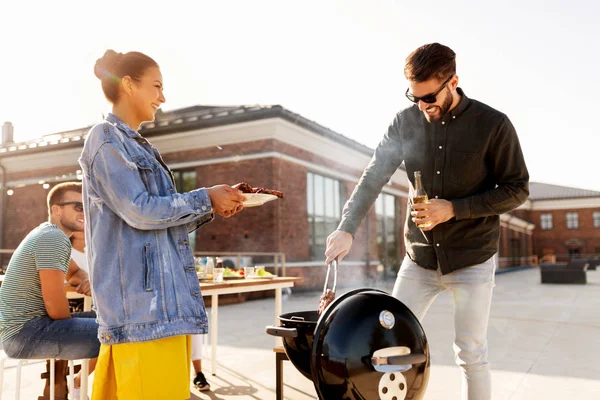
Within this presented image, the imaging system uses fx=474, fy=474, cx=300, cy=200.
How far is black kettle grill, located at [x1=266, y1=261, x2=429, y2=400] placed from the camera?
1.77 meters

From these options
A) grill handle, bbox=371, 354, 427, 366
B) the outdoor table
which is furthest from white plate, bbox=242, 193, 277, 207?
the outdoor table

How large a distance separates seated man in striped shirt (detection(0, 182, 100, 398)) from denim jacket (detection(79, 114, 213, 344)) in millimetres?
1059

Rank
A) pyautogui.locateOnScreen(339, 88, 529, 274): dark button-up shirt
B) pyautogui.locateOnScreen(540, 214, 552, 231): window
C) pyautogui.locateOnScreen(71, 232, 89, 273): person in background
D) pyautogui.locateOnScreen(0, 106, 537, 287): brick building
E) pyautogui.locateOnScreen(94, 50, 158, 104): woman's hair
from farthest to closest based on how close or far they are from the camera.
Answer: pyautogui.locateOnScreen(540, 214, 552, 231): window < pyautogui.locateOnScreen(0, 106, 537, 287): brick building < pyautogui.locateOnScreen(71, 232, 89, 273): person in background < pyautogui.locateOnScreen(339, 88, 529, 274): dark button-up shirt < pyautogui.locateOnScreen(94, 50, 158, 104): woman's hair

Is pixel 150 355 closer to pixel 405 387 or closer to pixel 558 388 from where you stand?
pixel 405 387

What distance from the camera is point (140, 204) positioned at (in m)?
1.66

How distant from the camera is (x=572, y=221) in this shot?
162 ft

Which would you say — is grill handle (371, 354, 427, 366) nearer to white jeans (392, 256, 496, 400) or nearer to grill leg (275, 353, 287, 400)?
white jeans (392, 256, 496, 400)

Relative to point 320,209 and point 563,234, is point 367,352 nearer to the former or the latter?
point 320,209

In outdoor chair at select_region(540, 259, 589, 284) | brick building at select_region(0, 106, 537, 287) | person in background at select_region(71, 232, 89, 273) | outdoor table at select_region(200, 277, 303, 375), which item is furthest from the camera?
outdoor chair at select_region(540, 259, 589, 284)

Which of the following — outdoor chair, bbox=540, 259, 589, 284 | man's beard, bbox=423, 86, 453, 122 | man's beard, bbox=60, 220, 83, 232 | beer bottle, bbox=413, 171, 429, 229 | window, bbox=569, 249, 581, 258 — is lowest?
window, bbox=569, 249, 581, 258

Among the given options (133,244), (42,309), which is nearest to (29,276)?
(42,309)

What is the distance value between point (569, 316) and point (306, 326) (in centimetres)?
894

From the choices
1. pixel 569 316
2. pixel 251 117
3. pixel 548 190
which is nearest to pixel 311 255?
pixel 251 117

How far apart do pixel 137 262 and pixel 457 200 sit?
58.1 inches
